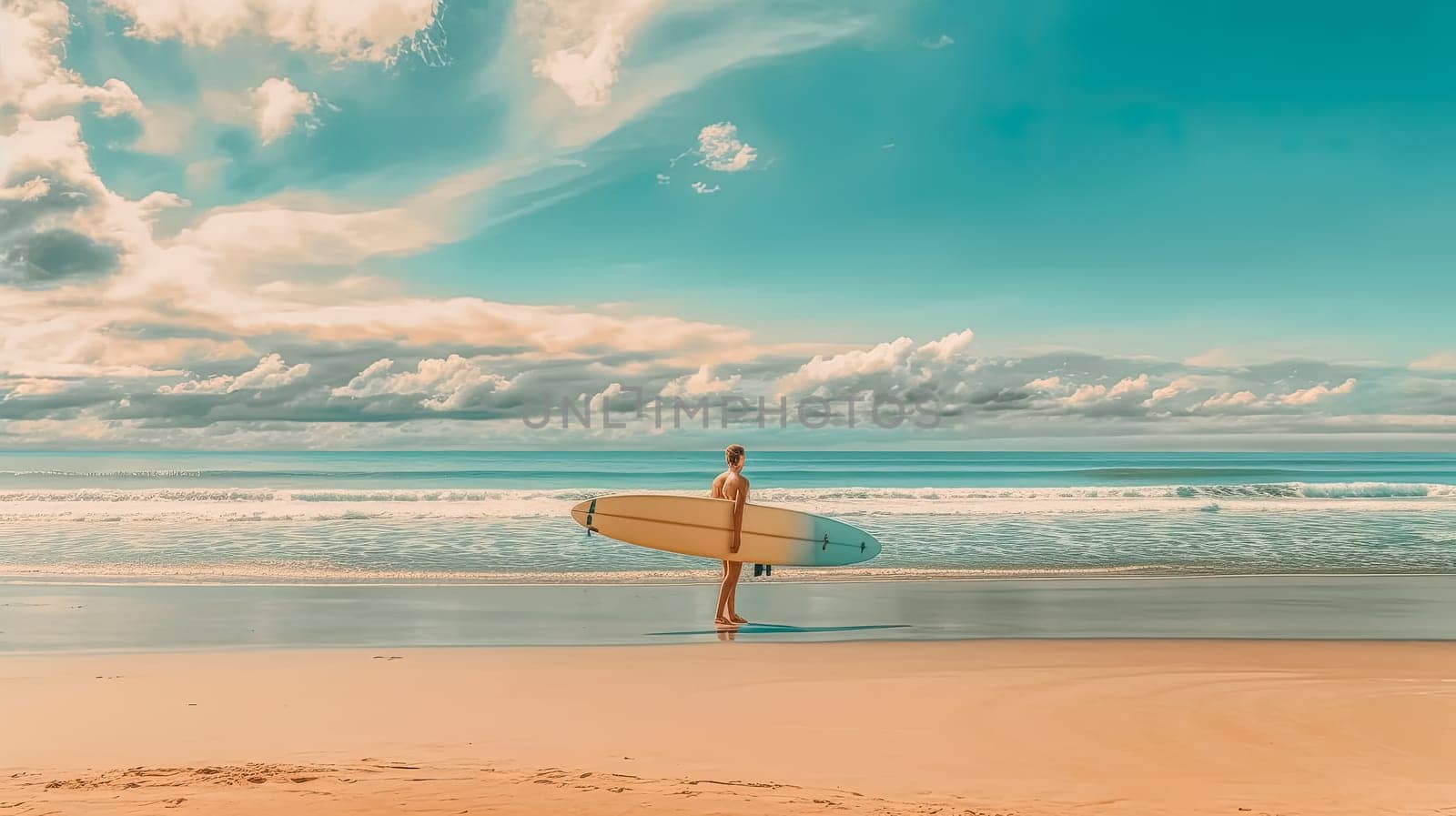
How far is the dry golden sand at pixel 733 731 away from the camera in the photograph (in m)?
4.84

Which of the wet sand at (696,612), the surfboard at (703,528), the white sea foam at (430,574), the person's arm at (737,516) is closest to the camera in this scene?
the wet sand at (696,612)

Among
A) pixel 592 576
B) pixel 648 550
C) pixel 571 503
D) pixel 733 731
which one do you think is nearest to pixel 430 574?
pixel 592 576

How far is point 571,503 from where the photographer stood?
31875mm

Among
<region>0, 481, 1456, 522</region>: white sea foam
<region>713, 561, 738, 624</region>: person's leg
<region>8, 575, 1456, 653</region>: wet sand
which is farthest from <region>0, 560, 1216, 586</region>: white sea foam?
<region>0, 481, 1456, 522</region>: white sea foam

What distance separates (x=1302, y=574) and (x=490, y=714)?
14.1 metres

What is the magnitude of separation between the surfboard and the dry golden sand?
10.9 feet

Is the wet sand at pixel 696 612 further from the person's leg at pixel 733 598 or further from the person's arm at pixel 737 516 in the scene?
the person's arm at pixel 737 516

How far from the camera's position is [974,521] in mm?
24422

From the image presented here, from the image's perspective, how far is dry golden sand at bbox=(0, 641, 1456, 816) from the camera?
191 inches

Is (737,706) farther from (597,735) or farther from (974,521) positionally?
(974,521)

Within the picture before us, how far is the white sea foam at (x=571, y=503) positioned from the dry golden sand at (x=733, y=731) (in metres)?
12.8

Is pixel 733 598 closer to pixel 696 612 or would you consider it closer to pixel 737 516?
pixel 737 516

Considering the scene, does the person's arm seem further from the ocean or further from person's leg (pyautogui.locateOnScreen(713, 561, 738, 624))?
the ocean

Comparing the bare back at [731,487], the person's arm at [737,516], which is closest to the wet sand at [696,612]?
the person's arm at [737,516]
